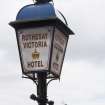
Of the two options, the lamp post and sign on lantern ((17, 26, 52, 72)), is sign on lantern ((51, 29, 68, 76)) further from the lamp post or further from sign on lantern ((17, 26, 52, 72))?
sign on lantern ((17, 26, 52, 72))

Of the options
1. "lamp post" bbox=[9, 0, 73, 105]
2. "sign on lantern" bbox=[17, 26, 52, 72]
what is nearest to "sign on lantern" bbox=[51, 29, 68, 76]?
"lamp post" bbox=[9, 0, 73, 105]

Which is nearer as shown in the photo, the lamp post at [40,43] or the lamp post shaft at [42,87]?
the lamp post at [40,43]

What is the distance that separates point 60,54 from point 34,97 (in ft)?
2.94

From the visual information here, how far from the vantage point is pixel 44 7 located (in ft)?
27.4

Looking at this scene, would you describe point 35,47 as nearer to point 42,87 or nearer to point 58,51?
point 58,51

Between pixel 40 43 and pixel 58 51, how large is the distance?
0.41 metres

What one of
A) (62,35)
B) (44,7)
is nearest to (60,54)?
(62,35)

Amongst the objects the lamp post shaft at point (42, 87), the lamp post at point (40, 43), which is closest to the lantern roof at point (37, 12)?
the lamp post at point (40, 43)

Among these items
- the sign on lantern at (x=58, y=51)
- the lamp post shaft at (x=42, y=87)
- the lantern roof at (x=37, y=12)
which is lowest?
the lamp post shaft at (x=42, y=87)

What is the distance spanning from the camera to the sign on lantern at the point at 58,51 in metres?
8.25

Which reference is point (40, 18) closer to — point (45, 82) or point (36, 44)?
point (36, 44)

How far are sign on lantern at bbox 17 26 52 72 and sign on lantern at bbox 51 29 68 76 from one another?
0.13m

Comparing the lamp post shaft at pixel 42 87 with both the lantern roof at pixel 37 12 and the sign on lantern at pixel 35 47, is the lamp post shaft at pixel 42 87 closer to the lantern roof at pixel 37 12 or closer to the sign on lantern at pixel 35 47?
the sign on lantern at pixel 35 47

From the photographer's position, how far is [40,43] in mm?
8164
